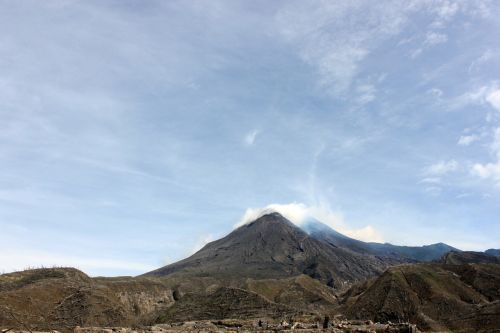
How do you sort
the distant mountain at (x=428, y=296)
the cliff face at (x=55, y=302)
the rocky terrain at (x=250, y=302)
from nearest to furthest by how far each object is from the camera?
the rocky terrain at (x=250, y=302) → the cliff face at (x=55, y=302) → the distant mountain at (x=428, y=296)

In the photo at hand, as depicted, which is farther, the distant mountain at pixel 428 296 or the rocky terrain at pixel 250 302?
the distant mountain at pixel 428 296

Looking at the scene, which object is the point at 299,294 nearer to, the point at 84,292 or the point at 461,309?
the point at 461,309

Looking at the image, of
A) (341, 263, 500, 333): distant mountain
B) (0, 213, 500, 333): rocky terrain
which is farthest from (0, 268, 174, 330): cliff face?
(341, 263, 500, 333): distant mountain

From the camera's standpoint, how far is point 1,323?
6328 cm

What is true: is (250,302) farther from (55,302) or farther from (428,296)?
(428,296)

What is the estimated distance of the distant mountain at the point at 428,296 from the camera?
96.5 meters

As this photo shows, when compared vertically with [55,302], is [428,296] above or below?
above

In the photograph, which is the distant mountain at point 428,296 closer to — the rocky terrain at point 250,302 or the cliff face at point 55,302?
the rocky terrain at point 250,302

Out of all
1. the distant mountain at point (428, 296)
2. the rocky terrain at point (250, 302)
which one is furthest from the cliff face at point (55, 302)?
the distant mountain at point (428, 296)

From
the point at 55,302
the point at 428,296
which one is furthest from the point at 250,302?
the point at 428,296

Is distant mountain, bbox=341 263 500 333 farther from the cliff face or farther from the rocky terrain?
the cliff face

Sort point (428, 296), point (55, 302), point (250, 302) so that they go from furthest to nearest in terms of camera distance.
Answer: point (428, 296) → point (250, 302) → point (55, 302)

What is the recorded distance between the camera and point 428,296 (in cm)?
11044

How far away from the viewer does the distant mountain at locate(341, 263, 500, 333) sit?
96531 millimetres
